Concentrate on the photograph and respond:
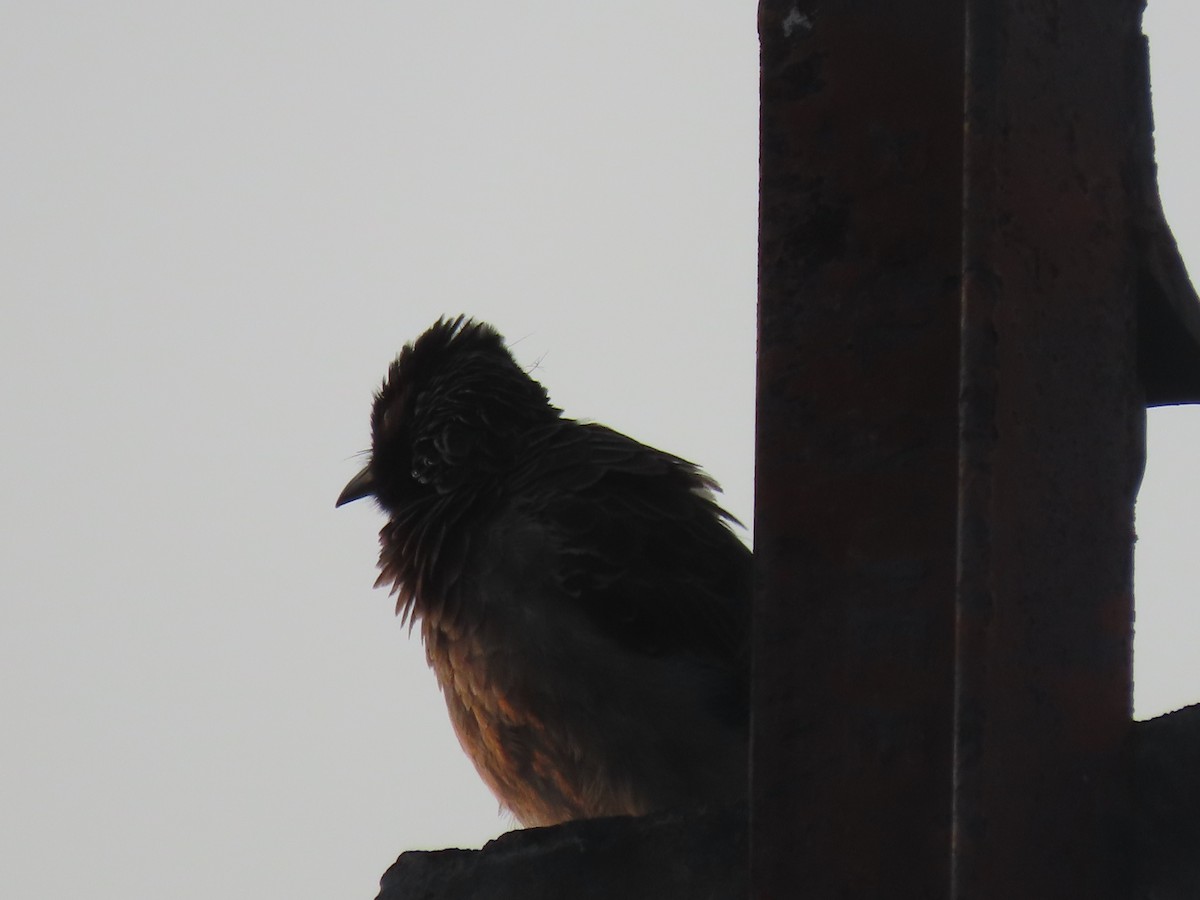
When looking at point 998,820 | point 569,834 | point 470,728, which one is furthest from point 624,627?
point 998,820

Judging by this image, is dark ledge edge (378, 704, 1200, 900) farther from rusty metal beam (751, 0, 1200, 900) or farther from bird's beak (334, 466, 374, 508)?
bird's beak (334, 466, 374, 508)

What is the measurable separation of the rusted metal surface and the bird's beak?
311 cm

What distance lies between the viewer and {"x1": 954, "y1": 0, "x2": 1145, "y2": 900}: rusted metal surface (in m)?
→ 2.44

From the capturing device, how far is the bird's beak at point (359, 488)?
5.42 metres

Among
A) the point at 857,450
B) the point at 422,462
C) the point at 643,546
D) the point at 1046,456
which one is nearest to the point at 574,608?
the point at 643,546

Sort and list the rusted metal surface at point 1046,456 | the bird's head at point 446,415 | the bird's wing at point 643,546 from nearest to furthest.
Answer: the rusted metal surface at point 1046,456 → the bird's wing at point 643,546 → the bird's head at point 446,415

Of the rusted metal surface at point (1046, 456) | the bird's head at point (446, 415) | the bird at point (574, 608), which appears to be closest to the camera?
the rusted metal surface at point (1046, 456)

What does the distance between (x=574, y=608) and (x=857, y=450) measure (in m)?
1.81

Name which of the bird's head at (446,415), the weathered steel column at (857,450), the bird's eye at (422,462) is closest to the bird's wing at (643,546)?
the bird's head at (446,415)

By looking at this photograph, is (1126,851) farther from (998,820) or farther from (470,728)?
(470,728)

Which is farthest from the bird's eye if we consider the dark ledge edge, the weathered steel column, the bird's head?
the weathered steel column

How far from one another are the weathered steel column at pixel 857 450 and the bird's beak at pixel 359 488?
2867 mm

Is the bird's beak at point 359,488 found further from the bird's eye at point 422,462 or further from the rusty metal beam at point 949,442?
the rusty metal beam at point 949,442

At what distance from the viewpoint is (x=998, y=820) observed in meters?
2.41
